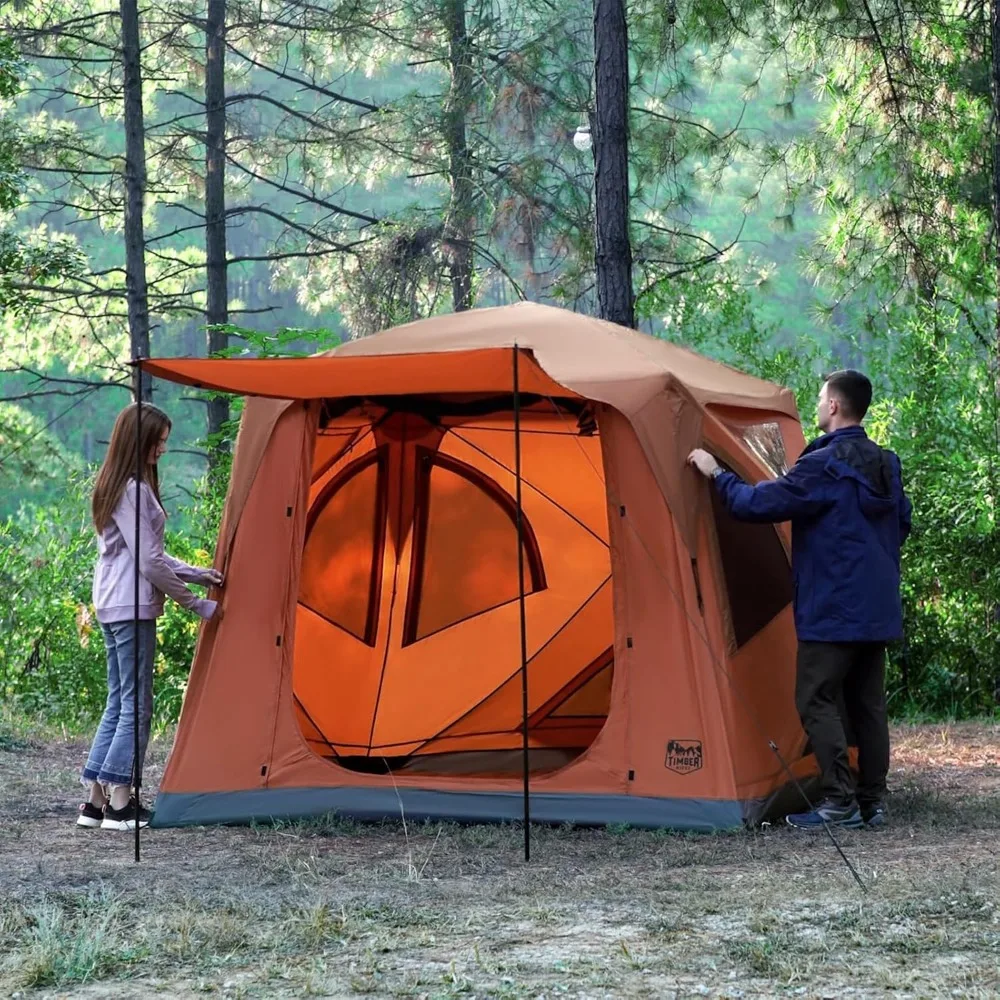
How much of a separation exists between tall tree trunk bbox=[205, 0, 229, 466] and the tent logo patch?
31.2 feet

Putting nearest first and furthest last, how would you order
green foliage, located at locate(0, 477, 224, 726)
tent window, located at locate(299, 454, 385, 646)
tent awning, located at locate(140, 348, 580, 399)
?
1. tent awning, located at locate(140, 348, 580, 399)
2. tent window, located at locate(299, 454, 385, 646)
3. green foliage, located at locate(0, 477, 224, 726)

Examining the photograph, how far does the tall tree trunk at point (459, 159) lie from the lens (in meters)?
13.6

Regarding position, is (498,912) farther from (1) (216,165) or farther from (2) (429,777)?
(1) (216,165)

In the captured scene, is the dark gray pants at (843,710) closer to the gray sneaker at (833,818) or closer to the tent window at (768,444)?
the gray sneaker at (833,818)

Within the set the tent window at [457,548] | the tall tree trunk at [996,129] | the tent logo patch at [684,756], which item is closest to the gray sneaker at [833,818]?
the tent logo patch at [684,756]

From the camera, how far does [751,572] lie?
228 inches

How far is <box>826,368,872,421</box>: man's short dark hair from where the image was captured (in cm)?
544

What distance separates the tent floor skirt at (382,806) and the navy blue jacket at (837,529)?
95cm

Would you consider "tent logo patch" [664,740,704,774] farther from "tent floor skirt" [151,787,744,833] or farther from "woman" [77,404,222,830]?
"woman" [77,404,222,830]

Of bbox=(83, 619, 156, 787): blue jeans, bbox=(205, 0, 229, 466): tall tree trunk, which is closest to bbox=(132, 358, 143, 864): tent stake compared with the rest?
bbox=(83, 619, 156, 787): blue jeans

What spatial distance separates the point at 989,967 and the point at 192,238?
30.7 meters

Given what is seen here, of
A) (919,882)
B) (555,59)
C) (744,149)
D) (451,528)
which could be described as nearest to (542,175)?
(555,59)

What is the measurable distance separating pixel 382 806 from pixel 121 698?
1.01 meters

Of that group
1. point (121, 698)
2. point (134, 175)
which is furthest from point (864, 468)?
point (134, 175)
